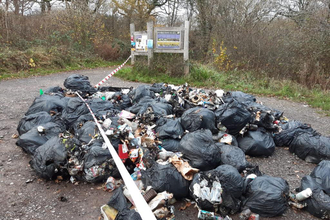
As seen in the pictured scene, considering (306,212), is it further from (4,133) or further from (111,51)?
(111,51)

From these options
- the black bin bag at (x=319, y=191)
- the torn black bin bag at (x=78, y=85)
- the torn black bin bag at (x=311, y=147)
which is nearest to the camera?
the black bin bag at (x=319, y=191)

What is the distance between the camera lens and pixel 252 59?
1055 cm

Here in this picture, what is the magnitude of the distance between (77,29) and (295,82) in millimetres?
11992

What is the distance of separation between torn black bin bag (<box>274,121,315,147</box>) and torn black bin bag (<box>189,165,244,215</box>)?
6.80 feet

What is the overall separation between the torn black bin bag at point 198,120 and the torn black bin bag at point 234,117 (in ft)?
0.53

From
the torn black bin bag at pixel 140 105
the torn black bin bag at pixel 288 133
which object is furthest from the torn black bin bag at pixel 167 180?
the torn black bin bag at pixel 288 133

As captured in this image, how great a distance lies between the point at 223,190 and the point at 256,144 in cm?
157

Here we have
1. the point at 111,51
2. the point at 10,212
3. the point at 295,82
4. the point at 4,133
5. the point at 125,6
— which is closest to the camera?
the point at 10,212

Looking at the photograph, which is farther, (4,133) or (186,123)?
(4,133)

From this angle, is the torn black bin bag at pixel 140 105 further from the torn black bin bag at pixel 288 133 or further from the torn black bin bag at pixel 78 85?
the torn black bin bag at pixel 288 133

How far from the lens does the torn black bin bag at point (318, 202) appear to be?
8.74ft

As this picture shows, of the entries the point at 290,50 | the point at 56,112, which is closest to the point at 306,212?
the point at 56,112

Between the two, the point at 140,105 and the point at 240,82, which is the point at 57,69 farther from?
the point at 140,105

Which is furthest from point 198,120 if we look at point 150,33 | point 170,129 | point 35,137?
point 150,33
